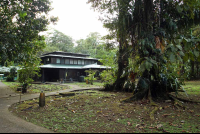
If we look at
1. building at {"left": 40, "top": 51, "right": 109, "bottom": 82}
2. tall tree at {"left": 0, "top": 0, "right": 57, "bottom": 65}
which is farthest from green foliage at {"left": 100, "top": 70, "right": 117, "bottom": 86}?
building at {"left": 40, "top": 51, "right": 109, "bottom": 82}

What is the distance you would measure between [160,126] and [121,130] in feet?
3.76

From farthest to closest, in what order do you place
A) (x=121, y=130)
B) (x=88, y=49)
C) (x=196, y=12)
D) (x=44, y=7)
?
(x=88, y=49) → (x=44, y=7) → (x=196, y=12) → (x=121, y=130)

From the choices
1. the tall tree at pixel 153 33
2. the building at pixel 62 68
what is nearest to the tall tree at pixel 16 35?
the tall tree at pixel 153 33

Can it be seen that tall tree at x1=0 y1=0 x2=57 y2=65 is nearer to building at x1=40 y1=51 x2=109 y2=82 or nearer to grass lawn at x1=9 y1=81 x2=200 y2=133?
grass lawn at x1=9 y1=81 x2=200 y2=133

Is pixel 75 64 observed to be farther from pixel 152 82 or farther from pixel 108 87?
pixel 152 82

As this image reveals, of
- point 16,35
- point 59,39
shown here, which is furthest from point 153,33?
point 59,39

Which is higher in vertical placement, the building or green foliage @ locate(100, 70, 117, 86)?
the building

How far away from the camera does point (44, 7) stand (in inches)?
626

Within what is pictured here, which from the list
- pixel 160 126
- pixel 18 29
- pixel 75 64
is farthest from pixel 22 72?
pixel 75 64

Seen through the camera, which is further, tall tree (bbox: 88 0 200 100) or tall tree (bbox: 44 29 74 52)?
tall tree (bbox: 44 29 74 52)

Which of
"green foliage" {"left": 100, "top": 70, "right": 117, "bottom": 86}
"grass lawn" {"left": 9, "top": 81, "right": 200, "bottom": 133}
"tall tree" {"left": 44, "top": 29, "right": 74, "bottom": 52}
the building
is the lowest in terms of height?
"grass lawn" {"left": 9, "top": 81, "right": 200, "bottom": 133}

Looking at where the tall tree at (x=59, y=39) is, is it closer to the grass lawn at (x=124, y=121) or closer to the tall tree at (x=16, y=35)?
the tall tree at (x=16, y=35)

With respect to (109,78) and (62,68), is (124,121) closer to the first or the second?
→ (109,78)

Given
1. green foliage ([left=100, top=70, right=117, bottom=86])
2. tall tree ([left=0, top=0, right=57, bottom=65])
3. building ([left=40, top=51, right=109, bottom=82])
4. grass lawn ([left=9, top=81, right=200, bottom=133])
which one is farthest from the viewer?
building ([left=40, top=51, right=109, bottom=82])
